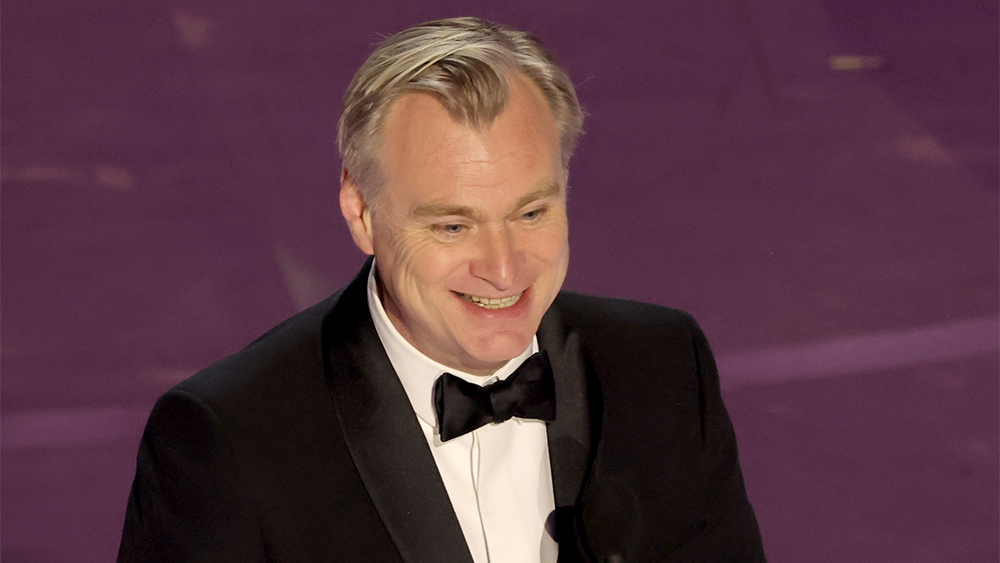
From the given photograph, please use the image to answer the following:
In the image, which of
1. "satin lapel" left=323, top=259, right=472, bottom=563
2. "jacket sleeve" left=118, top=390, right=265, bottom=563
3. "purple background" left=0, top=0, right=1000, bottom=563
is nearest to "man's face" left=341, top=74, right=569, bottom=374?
"satin lapel" left=323, top=259, right=472, bottom=563

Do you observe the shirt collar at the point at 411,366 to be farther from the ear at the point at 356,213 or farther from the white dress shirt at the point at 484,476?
the ear at the point at 356,213

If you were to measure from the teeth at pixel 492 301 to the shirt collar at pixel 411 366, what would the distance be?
0.52 ft

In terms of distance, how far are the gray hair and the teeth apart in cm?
23

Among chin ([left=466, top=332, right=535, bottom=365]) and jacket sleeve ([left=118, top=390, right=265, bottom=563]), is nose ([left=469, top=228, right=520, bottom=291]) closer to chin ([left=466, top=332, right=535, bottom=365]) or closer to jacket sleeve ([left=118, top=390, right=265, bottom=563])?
chin ([left=466, top=332, right=535, bottom=365])

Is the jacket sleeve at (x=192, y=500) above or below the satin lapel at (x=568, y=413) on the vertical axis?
above

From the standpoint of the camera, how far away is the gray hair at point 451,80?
179 centimetres

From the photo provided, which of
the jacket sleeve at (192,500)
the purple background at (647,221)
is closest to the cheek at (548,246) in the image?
the jacket sleeve at (192,500)

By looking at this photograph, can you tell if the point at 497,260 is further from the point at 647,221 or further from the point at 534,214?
the point at 647,221

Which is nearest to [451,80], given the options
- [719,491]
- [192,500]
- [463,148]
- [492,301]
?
[463,148]

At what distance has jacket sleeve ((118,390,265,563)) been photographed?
1.79 metres

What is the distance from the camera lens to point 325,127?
9.32ft

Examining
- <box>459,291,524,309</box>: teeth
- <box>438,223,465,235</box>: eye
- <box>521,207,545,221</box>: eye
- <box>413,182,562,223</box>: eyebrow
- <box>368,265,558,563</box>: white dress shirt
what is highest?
<box>413,182,562,223</box>: eyebrow

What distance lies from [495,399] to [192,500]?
506mm

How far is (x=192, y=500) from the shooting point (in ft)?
5.91
